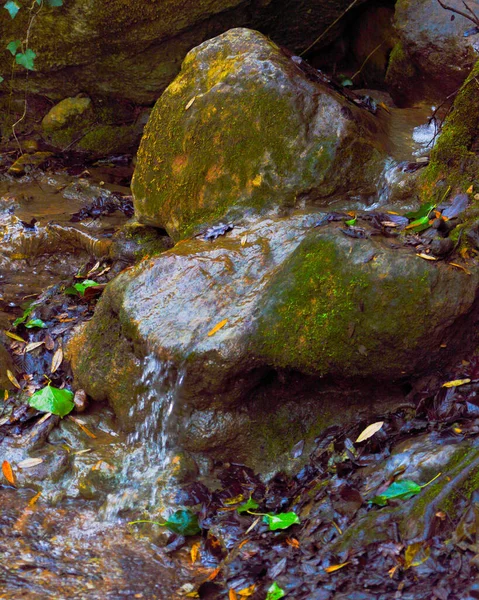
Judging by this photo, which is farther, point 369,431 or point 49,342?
point 49,342

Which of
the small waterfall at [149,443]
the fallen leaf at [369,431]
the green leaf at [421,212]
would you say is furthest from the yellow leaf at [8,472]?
the green leaf at [421,212]

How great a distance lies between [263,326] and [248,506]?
942mm

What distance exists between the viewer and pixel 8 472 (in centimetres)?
384

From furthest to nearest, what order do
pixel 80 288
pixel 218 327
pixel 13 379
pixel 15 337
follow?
pixel 80 288 < pixel 15 337 < pixel 13 379 < pixel 218 327

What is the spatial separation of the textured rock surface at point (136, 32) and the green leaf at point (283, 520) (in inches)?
211

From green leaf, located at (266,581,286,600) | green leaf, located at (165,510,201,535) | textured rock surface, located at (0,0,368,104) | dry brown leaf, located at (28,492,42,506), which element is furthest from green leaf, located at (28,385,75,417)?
textured rock surface, located at (0,0,368,104)

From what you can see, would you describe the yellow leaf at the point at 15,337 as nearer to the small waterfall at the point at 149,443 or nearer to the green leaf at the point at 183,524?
the small waterfall at the point at 149,443

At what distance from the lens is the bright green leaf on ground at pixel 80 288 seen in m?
5.33

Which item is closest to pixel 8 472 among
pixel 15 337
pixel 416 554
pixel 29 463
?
pixel 29 463

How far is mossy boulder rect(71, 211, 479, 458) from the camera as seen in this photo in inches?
135

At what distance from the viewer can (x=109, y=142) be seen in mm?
8016

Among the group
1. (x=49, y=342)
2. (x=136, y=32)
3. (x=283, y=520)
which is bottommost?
(x=283, y=520)

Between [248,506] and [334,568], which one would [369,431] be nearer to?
[248,506]

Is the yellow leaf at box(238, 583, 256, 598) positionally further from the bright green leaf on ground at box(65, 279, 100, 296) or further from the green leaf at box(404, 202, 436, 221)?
the bright green leaf on ground at box(65, 279, 100, 296)
